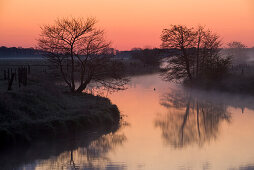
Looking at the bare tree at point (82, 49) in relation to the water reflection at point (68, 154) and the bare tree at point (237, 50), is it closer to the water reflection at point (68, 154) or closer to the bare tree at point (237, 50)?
the water reflection at point (68, 154)

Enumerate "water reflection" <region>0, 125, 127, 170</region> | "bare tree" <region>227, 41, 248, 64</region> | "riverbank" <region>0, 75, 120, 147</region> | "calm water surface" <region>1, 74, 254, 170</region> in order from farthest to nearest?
"bare tree" <region>227, 41, 248, 64</region>
"riverbank" <region>0, 75, 120, 147</region>
"calm water surface" <region>1, 74, 254, 170</region>
"water reflection" <region>0, 125, 127, 170</region>

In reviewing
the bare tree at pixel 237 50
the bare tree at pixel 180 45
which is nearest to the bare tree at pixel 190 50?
the bare tree at pixel 180 45

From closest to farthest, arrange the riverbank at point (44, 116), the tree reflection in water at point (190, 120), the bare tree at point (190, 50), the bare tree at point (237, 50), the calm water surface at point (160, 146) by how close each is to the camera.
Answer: the calm water surface at point (160, 146) → the riverbank at point (44, 116) → the tree reflection in water at point (190, 120) → the bare tree at point (190, 50) → the bare tree at point (237, 50)

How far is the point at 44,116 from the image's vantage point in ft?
68.7

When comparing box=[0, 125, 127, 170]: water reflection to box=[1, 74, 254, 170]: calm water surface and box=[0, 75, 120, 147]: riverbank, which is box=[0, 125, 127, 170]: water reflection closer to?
box=[1, 74, 254, 170]: calm water surface

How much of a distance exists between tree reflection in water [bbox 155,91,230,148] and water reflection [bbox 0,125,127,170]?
3663 millimetres

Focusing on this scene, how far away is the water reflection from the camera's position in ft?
52.5

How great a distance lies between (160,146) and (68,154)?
4.83 metres

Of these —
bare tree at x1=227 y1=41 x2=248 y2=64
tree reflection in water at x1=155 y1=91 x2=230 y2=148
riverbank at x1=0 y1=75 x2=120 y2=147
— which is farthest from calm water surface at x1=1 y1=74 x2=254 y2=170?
bare tree at x1=227 y1=41 x2=248 y2=64

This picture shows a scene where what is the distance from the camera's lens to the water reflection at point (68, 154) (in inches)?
630

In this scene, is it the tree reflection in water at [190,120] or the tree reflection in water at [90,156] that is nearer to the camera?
the tree reflection in water at [90,156]

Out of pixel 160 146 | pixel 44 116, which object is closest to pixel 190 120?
pixel 160 146

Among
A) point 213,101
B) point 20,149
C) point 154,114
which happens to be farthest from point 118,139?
point 213,101

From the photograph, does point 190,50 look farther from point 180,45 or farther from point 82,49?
point 82,49
